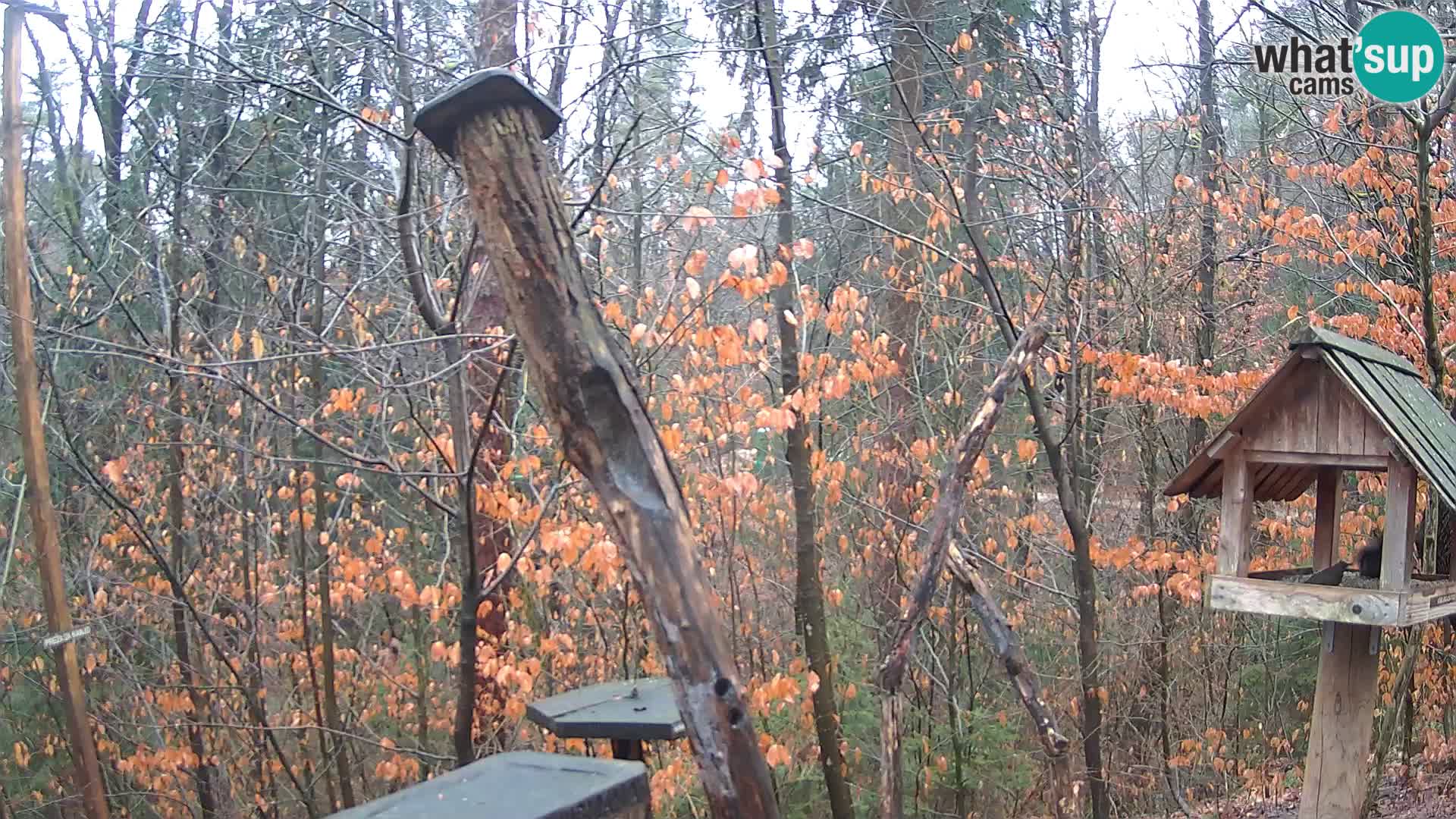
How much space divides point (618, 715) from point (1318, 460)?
277cm

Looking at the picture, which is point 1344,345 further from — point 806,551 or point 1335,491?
point 806,551

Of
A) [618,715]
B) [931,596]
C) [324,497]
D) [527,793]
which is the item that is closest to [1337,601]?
[931,596]

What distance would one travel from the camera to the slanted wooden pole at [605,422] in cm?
263

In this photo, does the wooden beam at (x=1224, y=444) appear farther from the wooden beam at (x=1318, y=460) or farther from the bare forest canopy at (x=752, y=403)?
the bare forest canopy at (x=752, y=403)

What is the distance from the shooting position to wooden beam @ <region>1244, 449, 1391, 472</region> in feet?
12.6

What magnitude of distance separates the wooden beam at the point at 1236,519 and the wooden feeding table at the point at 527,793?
8.58 feet

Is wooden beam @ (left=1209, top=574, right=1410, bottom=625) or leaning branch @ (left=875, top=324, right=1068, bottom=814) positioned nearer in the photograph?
wooden beam @ (left=1209, top=574, right=1410, bottom=625)

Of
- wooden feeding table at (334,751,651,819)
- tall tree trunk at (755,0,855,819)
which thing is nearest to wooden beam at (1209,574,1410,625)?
wooden feeding table at (334,751,651,819)

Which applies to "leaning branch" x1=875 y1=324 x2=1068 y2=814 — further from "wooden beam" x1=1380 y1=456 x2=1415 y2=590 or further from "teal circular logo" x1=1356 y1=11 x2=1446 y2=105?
"teal circular logo" x1=1356 y1=11 x2=1446 y2=105

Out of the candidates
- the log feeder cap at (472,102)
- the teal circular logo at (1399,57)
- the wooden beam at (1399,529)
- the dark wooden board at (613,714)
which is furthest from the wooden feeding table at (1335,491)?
the log feeder cap at (472,102)

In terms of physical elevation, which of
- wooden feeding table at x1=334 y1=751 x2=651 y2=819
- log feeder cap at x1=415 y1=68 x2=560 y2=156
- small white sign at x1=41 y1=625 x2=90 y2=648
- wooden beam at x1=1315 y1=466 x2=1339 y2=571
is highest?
log feeder cap at x1=415 y1=68 x2=560 y2=156

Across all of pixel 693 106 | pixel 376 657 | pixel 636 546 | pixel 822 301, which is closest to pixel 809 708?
pixel 822 301

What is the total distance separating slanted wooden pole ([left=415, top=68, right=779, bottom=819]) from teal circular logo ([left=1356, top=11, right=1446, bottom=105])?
198 inches

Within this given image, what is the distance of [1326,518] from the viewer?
446 cm
